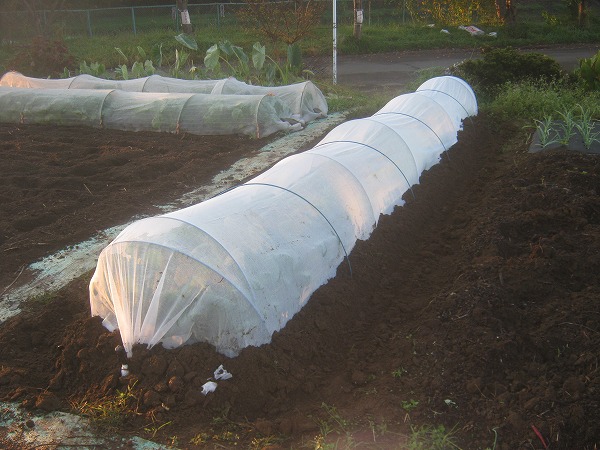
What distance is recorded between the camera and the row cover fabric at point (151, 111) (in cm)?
1016

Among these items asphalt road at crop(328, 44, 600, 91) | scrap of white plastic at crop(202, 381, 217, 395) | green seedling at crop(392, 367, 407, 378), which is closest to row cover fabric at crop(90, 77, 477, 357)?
scrap of white plastic at crop(202, 381, 217, 395)

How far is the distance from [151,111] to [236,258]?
698 centimetres

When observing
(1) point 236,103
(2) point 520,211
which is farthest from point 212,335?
(1) point 236,103

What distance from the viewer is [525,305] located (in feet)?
15.2

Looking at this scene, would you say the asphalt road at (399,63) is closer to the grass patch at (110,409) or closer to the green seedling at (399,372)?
the green seedling at (399,372)

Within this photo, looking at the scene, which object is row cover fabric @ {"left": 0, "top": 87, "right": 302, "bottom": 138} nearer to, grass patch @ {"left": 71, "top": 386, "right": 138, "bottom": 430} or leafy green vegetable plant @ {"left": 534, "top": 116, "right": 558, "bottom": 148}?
leafy green vegetable plant @ {"left": 534, "top": 116, "right": 558, "bottom": 148}

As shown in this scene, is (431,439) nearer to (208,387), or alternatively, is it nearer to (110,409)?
(208,387)

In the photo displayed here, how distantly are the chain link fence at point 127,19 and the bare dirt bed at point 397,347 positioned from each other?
754 inches

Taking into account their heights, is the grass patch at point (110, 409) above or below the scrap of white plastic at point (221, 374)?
below

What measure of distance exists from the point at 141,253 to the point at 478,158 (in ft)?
19.3

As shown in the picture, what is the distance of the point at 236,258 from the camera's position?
4199 millimetres

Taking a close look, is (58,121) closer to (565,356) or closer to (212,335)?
(212,335)

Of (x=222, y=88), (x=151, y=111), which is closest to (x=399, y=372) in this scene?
(x=151, y=111)

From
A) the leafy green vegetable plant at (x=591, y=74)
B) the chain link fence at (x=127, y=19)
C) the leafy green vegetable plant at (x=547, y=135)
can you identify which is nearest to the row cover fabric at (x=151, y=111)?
the leafy green vegetable plant at (x=547, y=135)
